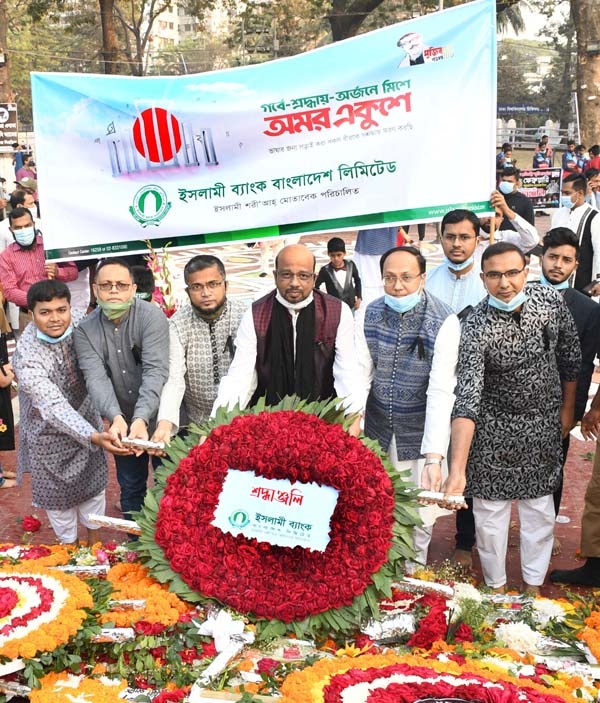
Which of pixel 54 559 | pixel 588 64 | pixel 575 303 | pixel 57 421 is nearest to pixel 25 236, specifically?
pixel 57 421

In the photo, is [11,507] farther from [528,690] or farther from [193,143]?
[528,690]

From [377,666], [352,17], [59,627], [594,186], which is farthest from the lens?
[352,17]

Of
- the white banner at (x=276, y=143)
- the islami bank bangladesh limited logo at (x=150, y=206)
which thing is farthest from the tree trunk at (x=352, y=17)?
the islami bank bangladesh limited logo at (x=150, y=206)

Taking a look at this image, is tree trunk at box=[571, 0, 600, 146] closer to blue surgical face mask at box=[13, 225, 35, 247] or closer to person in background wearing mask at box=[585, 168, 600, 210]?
person in background wearing mask at box=[585, 168, 600, 210]

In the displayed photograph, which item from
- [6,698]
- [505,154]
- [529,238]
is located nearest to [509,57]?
[505,154]

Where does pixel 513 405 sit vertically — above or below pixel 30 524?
above

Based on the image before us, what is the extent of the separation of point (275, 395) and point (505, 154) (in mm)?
18958

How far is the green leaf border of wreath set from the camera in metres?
3.07

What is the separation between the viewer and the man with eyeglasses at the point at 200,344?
4.34 meters

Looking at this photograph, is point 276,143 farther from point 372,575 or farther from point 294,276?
point 372,575

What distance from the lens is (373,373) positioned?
14.4 feet

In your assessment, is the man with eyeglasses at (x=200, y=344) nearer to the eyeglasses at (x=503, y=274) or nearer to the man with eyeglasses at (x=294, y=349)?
the man with eyeglasses at (x=294, y=349)

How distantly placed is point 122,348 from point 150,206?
134 centimetres

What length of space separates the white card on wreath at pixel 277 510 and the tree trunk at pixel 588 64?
17.4 m
